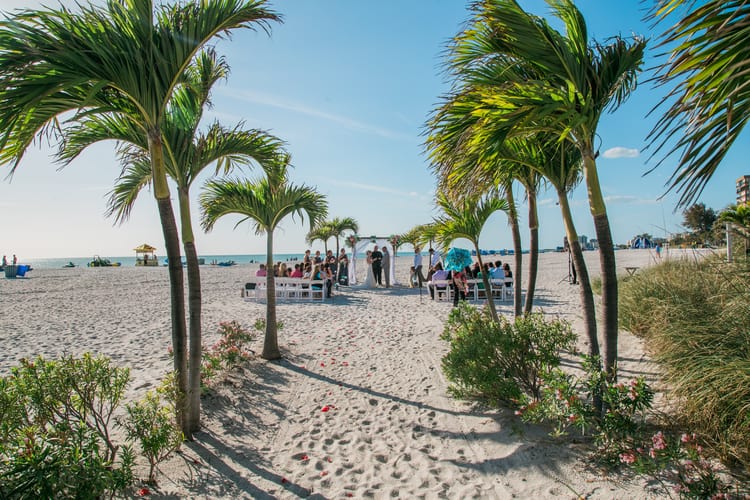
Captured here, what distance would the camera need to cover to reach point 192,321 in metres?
4.12

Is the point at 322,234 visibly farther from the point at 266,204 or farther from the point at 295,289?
the point at 266,204

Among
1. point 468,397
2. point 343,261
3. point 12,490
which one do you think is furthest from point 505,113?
point 343,261

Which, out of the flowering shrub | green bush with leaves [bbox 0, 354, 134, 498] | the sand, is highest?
green bush with leaves [bbox 0, 354, 134, 498]

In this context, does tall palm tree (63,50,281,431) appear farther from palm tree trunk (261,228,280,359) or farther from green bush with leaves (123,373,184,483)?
palm tree trunk (261,228,280,359)

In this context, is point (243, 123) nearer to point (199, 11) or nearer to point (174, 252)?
point (199, 11)

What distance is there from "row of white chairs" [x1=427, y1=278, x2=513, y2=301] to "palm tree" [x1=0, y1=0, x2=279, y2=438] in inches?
435

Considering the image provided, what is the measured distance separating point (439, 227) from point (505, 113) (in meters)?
4.09

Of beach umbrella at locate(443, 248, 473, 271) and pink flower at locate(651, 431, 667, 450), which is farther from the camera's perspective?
beach umbrella at locate(443, 248, 473, 271)

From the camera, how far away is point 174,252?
12.0 feet

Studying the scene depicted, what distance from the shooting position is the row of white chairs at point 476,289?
13688mm

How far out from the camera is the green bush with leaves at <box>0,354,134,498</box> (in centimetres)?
209

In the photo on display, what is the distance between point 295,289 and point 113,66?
12.6 metres

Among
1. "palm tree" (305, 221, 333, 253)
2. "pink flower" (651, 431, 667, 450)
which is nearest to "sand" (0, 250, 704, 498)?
"pink flower" (651, 431, 667, 450)

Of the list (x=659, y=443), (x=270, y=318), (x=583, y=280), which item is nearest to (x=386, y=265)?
(x=270, y=318)
